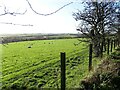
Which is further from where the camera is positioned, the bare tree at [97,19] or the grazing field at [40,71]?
the bare tree at [97,19]

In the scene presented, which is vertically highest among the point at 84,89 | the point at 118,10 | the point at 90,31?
the point at 118,10

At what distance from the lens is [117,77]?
22.6ft

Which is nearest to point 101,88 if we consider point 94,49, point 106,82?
point 106,82

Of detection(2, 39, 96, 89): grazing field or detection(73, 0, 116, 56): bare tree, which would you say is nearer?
detection(2, 39, 96, 89): grazing field

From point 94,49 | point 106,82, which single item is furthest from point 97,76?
point 94,49

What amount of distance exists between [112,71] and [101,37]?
35.8 ft

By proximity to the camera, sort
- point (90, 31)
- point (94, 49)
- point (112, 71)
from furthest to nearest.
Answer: point (90, 31) → point (94, 49) → point (112, 71)

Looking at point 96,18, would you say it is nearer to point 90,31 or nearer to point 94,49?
point 90,31

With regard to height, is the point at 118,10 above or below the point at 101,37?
above

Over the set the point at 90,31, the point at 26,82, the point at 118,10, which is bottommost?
the point at 26,82

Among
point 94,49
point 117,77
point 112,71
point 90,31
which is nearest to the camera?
point 117,77

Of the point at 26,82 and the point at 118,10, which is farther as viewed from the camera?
the point at 118,10

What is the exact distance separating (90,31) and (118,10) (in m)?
3.32

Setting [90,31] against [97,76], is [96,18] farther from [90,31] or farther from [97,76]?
[97,76]
